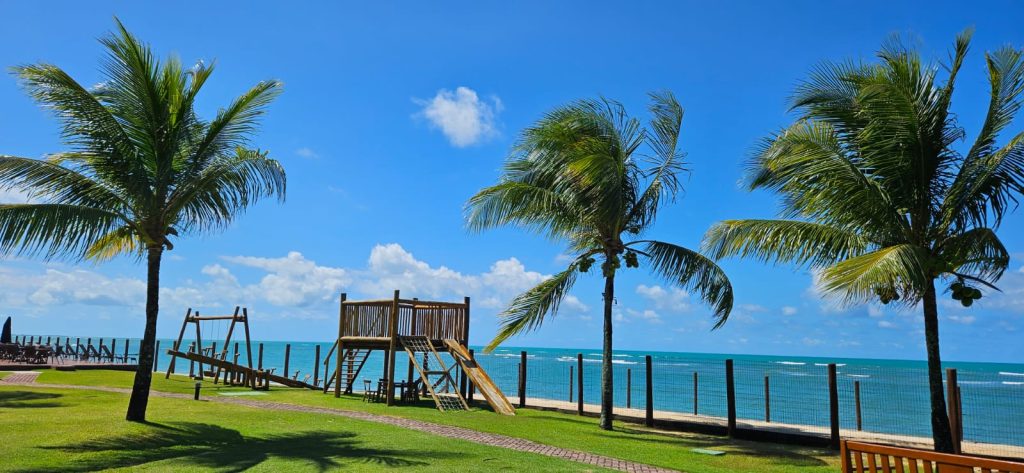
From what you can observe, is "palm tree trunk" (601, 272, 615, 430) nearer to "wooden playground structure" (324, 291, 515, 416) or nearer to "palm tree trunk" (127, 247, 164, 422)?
"wooden playground structure" (324, 291, 515, 416)

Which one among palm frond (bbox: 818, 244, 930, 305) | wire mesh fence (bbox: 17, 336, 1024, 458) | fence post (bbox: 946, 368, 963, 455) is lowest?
wire mesh fence (bbox: 17, 336, 1024, 458)

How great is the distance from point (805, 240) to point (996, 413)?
3511 cm

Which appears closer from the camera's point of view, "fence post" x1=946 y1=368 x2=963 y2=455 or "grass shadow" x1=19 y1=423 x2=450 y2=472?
"grass shadow" x1=19 y1=423 x2=450 y2=472

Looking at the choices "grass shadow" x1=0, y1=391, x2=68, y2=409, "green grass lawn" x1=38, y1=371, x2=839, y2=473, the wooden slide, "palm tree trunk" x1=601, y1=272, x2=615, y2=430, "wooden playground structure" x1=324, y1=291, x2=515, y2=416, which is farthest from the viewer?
"wooden playground structure" x1=324, y1=291, x2=515, y2=416

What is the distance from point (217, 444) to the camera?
11.2 m

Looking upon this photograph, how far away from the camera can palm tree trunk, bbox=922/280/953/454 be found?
10.3 meters

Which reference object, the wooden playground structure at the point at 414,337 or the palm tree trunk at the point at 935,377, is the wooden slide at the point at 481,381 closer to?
the wooden playground structure at the point at 414,337

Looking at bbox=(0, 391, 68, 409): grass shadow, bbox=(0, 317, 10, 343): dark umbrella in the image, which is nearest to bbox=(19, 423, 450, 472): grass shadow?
bbox=(0, 391, 68, 409): grass shadow

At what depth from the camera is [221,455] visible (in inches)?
399

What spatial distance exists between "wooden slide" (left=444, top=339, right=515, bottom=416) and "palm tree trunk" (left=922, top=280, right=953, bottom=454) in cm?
1000

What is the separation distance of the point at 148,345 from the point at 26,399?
549 centimetres

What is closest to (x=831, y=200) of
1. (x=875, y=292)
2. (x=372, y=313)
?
(x=875, y=292)

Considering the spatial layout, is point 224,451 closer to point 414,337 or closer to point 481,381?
point 481,381

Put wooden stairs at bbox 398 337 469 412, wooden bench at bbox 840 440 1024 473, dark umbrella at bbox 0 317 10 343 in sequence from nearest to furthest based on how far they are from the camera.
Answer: wooden bench at bbox 840 440 1024 473
wooden stairs at bbox 398 337 469 412
dark umbrella at bbox 0 317 10 343
